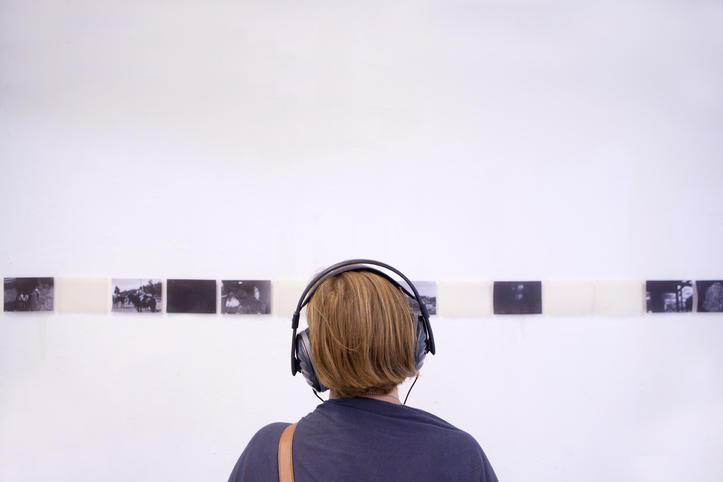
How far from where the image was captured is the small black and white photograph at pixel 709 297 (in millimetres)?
1202

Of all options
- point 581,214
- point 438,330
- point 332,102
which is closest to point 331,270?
point 438,330

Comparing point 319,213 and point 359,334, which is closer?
point 359,334

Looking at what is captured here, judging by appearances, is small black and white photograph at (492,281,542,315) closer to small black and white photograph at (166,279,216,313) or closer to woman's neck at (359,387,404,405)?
woman's neck at (359,387,404,405)

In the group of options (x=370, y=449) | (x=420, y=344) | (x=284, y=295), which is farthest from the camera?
(x=284, y=295)

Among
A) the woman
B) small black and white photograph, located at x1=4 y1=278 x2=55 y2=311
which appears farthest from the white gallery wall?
the woman

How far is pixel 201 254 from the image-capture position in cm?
116

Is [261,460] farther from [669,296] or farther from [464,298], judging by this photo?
[669,296]

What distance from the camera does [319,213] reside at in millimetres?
1163

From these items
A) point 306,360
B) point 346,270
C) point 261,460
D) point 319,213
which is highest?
point 319,213

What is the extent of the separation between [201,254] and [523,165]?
48.3 inches

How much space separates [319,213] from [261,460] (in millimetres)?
776

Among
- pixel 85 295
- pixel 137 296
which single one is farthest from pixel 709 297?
pixel 85 295

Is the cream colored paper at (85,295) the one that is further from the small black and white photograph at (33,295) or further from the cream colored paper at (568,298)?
the cream colored paper at (568,298)

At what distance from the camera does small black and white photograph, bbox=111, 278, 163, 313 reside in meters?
1.16
